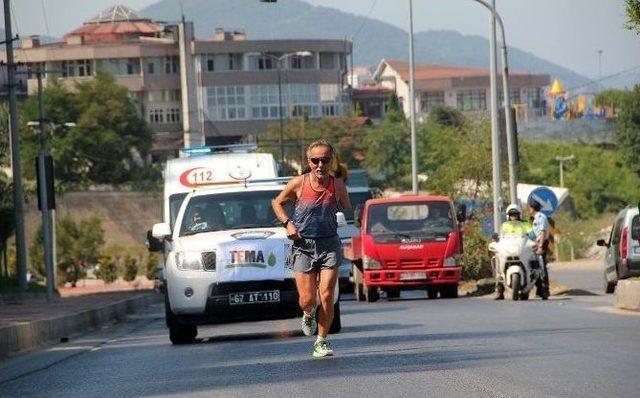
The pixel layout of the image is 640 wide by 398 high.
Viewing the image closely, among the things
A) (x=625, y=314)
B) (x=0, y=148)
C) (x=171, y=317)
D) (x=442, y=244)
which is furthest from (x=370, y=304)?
(x=0, y=148)

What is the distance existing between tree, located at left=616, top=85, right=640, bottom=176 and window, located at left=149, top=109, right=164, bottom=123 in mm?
44091

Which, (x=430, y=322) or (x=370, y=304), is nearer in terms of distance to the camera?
(x=430, y=322)

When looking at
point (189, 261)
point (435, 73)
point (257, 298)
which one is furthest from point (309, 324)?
point (435, 73)

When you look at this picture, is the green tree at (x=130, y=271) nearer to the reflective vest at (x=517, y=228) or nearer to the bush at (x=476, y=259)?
the bush at (x=476, y=259)

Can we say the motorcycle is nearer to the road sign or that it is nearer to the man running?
the road sign

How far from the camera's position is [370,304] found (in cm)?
3122

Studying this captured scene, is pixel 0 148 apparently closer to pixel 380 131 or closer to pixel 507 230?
pixel 507 230

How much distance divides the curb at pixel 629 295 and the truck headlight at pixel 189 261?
261 inches

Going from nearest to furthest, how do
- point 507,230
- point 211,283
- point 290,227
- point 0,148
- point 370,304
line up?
point 290,227 < point 211,283 < point 507,230 < point 370,304 < point 0,148

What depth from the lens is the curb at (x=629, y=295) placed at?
2280cm

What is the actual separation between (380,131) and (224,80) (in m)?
24.3

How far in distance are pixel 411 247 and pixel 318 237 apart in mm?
17360

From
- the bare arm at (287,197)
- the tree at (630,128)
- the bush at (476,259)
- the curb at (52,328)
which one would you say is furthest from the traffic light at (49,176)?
the tree at (630,128)

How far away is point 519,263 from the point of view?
1120 inches
